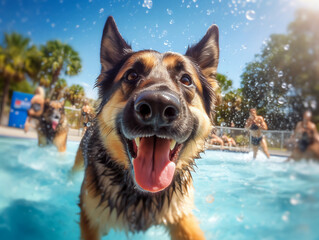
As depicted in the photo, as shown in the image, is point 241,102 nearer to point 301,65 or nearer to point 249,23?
point 301,65

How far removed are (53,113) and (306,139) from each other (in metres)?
3.98

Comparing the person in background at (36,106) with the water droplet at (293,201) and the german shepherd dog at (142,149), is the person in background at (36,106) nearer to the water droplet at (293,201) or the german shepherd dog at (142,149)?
the german shepherd dog at (142,149)

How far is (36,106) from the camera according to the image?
3.39 meters

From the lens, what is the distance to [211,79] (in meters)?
2.61

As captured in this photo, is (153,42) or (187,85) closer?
(187,85)

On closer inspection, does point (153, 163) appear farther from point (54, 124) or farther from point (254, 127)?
point (54, 124)

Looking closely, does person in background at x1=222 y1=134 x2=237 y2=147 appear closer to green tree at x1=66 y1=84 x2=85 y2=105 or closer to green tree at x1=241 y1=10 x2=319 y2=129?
green tree at x1=241 y1=10 x2=319 y2=129

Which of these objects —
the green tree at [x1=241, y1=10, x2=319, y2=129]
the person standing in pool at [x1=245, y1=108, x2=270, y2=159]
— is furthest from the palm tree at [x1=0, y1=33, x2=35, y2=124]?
the person standing in pool at [x1=245, y1=108, x2=270, y2=159]

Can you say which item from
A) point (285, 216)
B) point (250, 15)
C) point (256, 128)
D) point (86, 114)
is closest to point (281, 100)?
point (256, 128)

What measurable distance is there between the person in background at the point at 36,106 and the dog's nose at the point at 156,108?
258 centimetres

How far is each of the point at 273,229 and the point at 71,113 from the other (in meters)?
3.64

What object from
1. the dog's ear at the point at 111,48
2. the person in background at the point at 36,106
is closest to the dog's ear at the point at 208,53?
the dog's ear at the point at 111,48

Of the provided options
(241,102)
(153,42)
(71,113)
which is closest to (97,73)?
(153,42)

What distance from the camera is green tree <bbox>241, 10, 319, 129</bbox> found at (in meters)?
1.90
